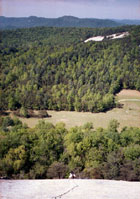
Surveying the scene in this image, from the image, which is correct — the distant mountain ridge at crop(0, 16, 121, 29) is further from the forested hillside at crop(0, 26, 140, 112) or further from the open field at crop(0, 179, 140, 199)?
the open field at crop(0, 179, 140, 199)

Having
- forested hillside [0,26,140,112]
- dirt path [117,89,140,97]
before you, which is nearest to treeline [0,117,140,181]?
forested hillside [0,26,140,112]

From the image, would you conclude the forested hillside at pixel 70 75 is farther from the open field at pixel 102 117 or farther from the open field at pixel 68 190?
the open field at pixel 68 190

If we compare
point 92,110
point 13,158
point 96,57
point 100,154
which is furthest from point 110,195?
point 96,57

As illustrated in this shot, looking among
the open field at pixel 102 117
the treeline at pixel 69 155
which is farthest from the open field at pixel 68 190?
the open field at pixel 102 117

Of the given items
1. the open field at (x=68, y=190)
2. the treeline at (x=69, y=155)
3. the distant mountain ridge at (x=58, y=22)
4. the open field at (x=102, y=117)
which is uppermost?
the distant mountain ridge at (x=58, y=22)

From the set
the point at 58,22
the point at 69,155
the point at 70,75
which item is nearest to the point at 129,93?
the point at 70,75

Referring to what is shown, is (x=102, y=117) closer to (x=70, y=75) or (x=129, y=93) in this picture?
(x=129, y=93)

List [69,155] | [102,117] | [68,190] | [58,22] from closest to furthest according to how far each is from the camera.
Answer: [68,190] < [69,155] < [102,117] < [58,22]
